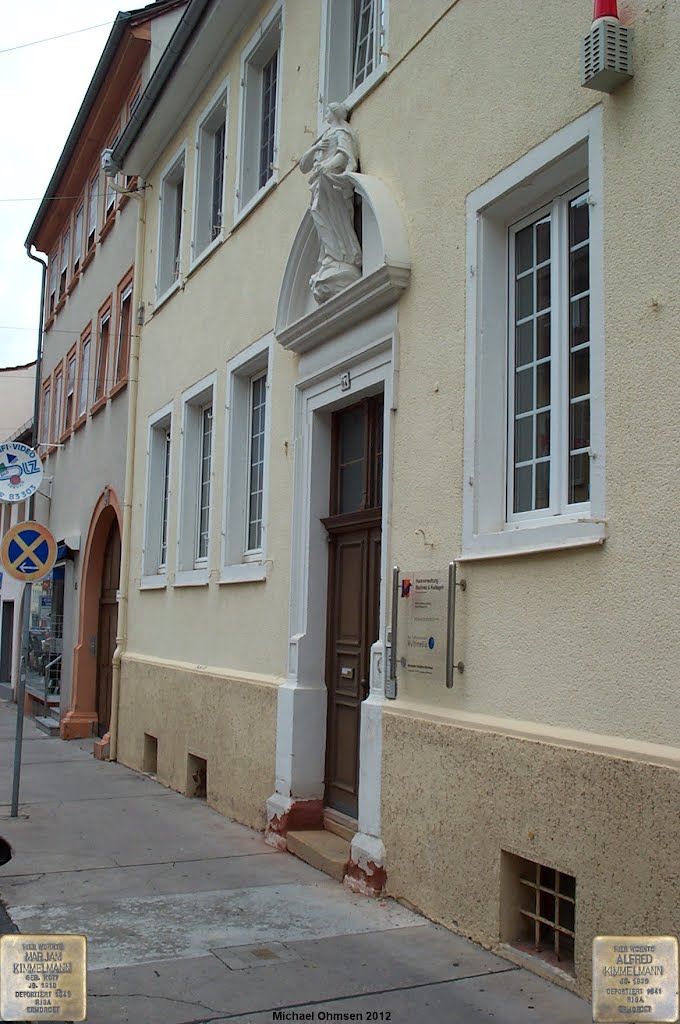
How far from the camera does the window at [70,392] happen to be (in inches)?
798

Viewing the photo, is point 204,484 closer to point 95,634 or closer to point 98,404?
point 98,404

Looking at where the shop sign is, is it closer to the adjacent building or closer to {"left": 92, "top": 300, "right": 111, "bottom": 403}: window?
the adjacent building

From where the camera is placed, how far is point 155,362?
13.7 m

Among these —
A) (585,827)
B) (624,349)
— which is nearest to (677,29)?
(624,349)

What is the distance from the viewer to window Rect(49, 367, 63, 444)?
21.5 m

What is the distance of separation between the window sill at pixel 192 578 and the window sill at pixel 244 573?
486 millimetres

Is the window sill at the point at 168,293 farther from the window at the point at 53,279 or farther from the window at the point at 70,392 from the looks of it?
the window at the point at 53,279

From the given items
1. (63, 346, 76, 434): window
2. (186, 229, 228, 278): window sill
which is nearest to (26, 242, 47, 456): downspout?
(63, 346, 76, 434): window

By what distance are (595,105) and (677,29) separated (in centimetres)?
59

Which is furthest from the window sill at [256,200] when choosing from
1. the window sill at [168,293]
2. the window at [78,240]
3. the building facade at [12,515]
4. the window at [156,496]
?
the building facade at [12,515]

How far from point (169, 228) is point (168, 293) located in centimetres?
118

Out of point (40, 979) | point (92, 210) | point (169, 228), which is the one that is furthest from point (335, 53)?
point (92, 210)

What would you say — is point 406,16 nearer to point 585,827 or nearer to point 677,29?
point 677,29

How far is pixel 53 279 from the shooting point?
77.5 ft
